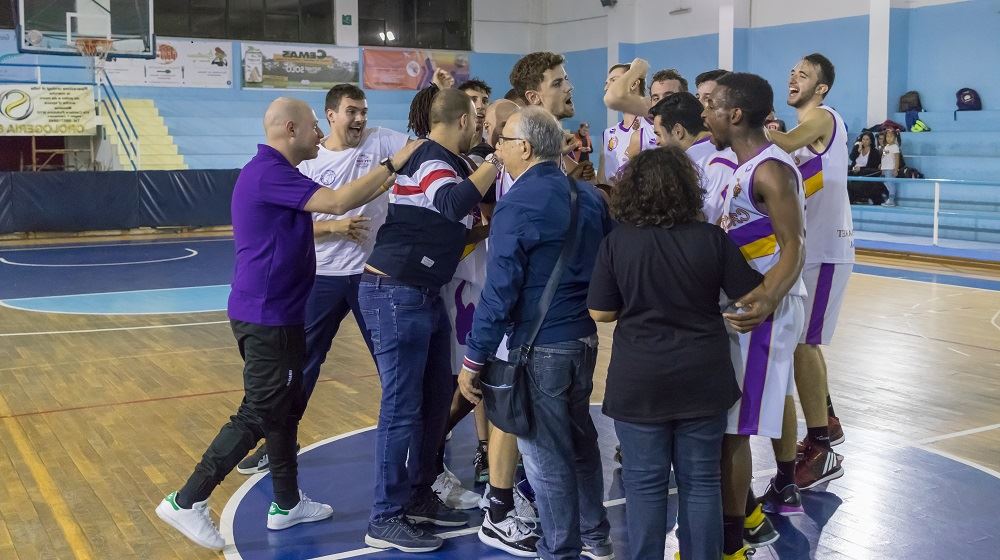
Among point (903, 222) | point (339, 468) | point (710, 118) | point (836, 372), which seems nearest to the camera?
point (710, 118)

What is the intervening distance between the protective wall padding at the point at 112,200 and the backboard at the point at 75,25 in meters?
2.73

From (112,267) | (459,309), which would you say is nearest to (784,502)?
(459,309)

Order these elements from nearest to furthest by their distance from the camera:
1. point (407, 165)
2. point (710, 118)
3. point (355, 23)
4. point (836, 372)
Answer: point (710, 118)
point (407, 165)
point (836, 372)
point (355, 23)

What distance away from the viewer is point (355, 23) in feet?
88.5

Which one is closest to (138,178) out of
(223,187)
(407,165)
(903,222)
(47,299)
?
(223,187)

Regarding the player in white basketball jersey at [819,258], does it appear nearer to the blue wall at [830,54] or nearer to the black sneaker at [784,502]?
the black sneaker at [784,502]

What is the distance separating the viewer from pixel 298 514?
15.5 feet

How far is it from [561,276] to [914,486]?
2630 millimetres

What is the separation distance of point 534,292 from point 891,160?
51.6 feet

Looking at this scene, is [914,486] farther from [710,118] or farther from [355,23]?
[355,23]

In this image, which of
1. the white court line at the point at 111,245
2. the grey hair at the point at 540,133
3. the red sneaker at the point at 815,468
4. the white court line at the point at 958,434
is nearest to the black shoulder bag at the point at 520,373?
the grey hair at the point at 540,133

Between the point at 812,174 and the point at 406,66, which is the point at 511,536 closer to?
the point at 812,174

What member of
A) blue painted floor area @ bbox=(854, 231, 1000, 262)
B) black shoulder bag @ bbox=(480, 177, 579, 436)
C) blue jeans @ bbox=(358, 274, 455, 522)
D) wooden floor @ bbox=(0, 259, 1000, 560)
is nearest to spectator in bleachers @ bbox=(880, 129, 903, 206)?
blue painted floor area @ bbox=(854, 231, 1000, 262)

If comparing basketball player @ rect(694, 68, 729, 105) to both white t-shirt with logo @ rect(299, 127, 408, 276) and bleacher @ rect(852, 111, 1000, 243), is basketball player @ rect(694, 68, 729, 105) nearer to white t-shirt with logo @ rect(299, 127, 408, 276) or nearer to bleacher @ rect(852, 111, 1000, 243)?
white t-shirt with logo @ rect(299, 127, 408, 276)
